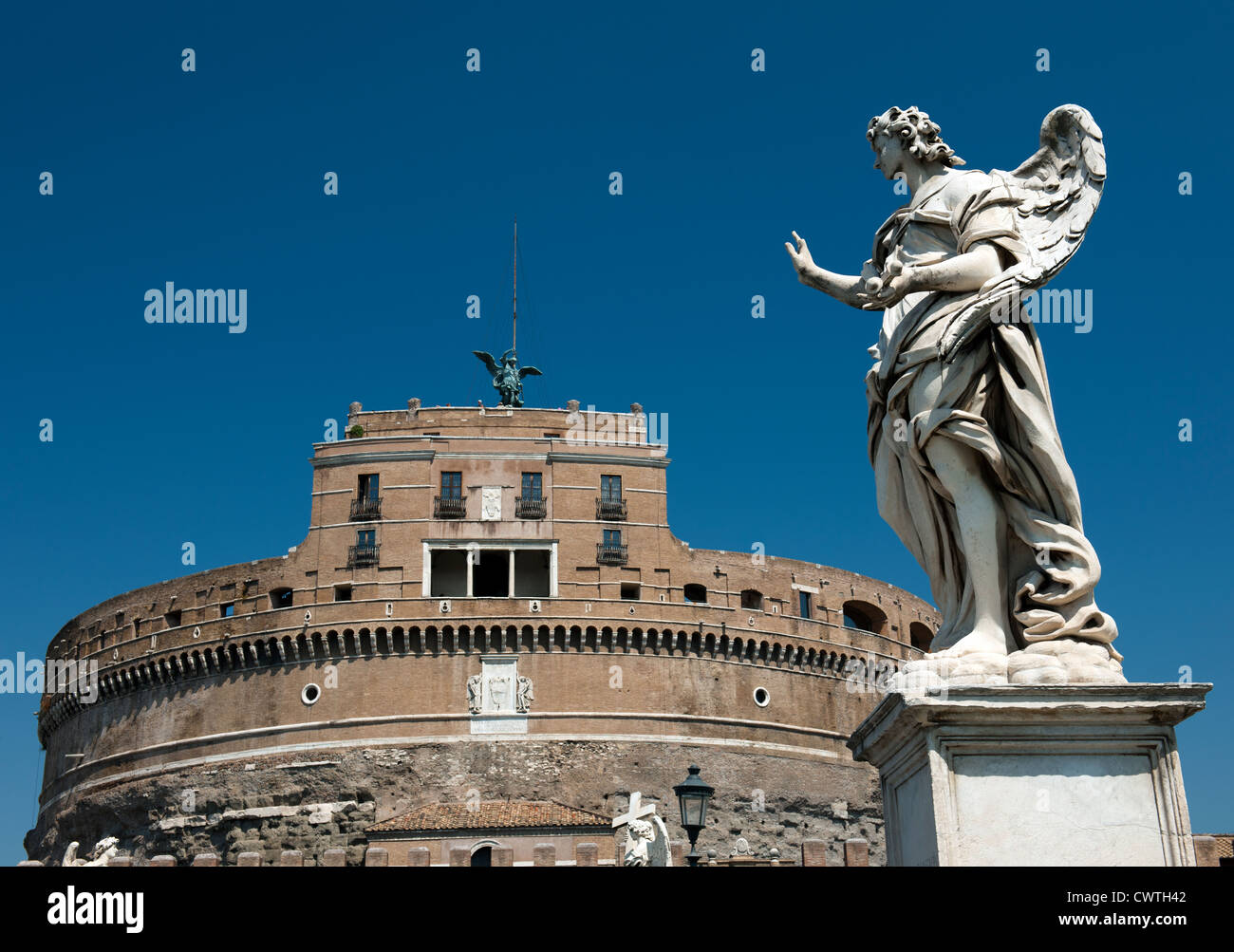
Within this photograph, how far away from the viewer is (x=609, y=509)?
4512cm

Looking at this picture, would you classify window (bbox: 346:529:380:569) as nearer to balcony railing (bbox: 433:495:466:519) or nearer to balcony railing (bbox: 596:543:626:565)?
balcony railing (bbox: 433:495:466:519)

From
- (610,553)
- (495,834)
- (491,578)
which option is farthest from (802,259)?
(491,578)

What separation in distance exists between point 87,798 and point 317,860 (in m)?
11.5

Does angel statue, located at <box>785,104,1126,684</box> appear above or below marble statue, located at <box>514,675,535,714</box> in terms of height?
below

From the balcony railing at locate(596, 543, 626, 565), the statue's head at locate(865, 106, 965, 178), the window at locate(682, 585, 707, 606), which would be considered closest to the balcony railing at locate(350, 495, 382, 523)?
the balcony railing at locate(596, 543, 626, 565)

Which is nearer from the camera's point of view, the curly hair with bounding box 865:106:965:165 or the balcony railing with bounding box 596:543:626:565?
the curly hair with bounding box 865:106:965:165

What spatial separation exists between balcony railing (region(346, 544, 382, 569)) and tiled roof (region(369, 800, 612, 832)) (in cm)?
821

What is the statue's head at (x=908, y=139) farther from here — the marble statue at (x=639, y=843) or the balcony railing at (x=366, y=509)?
the balcony railing at (x=366, y=509)

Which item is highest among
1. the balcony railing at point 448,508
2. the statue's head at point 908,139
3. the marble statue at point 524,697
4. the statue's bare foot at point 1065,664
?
the balcony railing at point 448,508

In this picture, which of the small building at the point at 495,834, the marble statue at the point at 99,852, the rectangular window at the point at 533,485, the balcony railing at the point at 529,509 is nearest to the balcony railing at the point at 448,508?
the balcony railing at the point at 529,509

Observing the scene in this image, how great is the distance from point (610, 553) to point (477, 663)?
5603 mm

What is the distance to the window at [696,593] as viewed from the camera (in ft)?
149

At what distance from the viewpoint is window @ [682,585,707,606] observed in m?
45.5

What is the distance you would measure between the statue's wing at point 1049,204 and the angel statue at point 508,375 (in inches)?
1841
